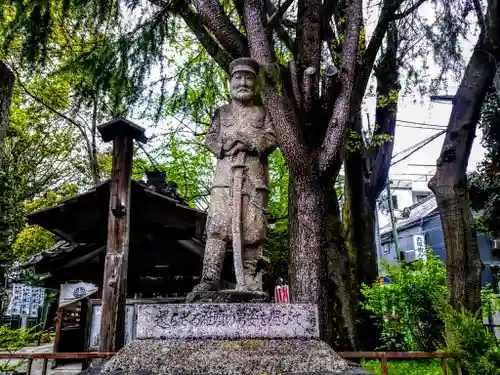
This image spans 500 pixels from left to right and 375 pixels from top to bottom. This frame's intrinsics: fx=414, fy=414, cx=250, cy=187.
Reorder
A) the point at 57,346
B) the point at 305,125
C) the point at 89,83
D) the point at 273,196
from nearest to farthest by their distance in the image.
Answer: the point at 305,125, the point at 89,83, the point at 57,346, the point at 273,196

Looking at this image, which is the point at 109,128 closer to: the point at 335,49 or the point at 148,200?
the point at 148,200

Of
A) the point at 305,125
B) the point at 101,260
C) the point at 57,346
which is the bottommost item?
the point at 57,346

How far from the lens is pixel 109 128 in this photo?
5.63 m

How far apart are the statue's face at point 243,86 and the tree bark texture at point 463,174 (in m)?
3.42

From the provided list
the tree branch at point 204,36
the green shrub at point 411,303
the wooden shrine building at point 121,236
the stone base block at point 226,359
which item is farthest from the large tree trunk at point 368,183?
the stone base block at point 226,359

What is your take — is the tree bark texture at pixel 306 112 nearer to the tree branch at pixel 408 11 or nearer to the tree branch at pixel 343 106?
the tree branch at pixel 343 106

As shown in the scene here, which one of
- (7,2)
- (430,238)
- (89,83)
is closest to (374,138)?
(89,83)

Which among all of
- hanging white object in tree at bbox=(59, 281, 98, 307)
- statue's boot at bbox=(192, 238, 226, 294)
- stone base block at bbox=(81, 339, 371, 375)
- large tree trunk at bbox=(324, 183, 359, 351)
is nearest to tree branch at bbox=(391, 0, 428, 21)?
large tree trunk at bbox=(324, 183, 359, 351)

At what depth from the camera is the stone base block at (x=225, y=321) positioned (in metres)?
2.97

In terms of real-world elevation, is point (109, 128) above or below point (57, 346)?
above

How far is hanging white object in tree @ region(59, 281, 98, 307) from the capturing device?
9.98 m

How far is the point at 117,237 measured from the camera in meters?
5.44

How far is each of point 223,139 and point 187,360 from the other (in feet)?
6.68

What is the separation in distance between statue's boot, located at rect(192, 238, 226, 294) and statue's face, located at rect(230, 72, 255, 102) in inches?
56.4
